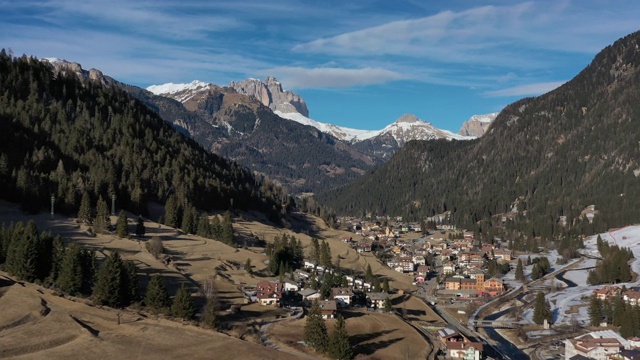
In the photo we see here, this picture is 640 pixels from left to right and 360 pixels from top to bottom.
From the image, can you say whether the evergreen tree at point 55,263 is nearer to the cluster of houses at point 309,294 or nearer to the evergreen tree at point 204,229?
the cluster of houses at point 309,294

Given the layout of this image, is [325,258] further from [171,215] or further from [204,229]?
[171,215]

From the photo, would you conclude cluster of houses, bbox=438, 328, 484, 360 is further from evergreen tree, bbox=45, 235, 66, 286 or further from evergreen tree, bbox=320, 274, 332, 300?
evergreen tree, bbox=45, 235, 66, 286

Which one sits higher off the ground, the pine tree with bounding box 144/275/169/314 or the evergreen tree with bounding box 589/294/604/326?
the pine tree with bounding box 144/275/169/314

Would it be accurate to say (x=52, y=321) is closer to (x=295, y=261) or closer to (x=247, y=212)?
(x=295, y=261)

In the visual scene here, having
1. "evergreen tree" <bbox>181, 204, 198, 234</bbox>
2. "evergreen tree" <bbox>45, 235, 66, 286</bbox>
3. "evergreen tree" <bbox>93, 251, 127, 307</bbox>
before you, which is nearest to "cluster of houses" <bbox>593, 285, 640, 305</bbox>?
"evergreen tree" <bbox>181, 204, 198, 234</bbox>

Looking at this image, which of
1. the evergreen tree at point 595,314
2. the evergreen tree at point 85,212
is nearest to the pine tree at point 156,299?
the evergreen tree at point 85,212

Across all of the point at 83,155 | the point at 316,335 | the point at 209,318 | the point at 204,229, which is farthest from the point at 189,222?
the point at 316,335

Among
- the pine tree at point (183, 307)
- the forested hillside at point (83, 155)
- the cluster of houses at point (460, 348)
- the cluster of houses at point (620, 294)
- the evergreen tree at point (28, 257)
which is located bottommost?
the cluster of houses at point (460, 348)
